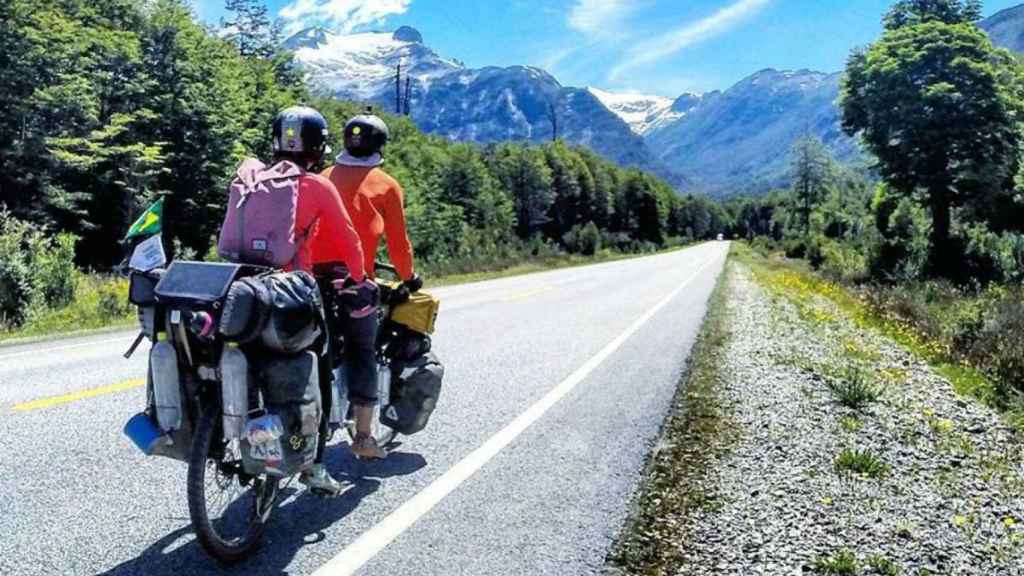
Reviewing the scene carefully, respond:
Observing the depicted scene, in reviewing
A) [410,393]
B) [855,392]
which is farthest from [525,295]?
[410,393]

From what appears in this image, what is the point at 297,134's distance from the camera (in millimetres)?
3906

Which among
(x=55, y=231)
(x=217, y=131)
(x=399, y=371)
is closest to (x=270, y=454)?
(x=399, y=371)

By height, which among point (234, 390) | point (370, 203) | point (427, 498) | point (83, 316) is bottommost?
point (427, 498)

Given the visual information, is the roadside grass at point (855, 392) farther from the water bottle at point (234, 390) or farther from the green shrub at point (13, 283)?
the green shrub at point (13, 283)

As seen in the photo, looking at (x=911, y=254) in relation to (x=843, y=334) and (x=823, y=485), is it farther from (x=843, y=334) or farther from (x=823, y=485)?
(x=823, y=485)

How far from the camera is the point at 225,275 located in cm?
324

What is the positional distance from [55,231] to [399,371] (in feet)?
97.7

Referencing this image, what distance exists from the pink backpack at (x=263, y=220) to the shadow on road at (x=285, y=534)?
4.55ft

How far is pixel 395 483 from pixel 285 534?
0.92 meters

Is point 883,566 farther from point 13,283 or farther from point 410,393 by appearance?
point 13,283

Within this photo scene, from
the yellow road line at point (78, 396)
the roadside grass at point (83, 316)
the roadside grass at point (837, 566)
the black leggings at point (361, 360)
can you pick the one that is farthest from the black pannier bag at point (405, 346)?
the roadside grass at point (83, 316)

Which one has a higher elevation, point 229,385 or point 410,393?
point 229,385

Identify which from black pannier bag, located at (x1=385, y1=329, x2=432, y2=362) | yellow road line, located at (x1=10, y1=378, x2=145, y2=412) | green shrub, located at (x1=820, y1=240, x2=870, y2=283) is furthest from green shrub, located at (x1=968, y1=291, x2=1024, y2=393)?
green shrub, located at (x1=820, y1=240, x2=870, y2=283)

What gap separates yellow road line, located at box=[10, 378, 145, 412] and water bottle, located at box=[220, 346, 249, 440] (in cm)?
388
